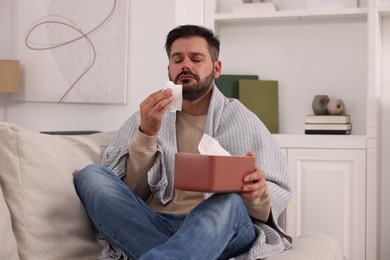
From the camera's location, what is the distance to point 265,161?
6.85 feet

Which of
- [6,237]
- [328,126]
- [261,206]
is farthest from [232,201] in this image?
[328,126]

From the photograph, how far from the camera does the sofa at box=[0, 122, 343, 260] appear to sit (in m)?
1.71

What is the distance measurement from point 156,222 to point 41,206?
1.24 ft

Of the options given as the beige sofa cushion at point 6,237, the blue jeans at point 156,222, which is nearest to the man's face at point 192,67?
the blue jeans at point 156,222

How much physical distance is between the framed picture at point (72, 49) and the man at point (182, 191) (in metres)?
1.09

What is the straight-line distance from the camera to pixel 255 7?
3482 millimetres

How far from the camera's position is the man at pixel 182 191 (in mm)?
1728

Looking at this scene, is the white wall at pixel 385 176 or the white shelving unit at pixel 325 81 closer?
the white shelving unit at pixel 325 81

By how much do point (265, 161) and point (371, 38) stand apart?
144 cm

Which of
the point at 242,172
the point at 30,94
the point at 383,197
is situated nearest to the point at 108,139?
the point at 242,172

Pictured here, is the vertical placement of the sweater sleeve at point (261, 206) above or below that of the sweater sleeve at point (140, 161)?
below

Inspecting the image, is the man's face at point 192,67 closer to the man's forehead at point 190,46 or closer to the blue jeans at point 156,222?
the man's forehead at point 190,46

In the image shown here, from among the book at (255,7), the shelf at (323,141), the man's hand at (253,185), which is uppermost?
the book at (255,7)

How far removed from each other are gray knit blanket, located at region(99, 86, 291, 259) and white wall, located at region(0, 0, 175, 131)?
1.03m
